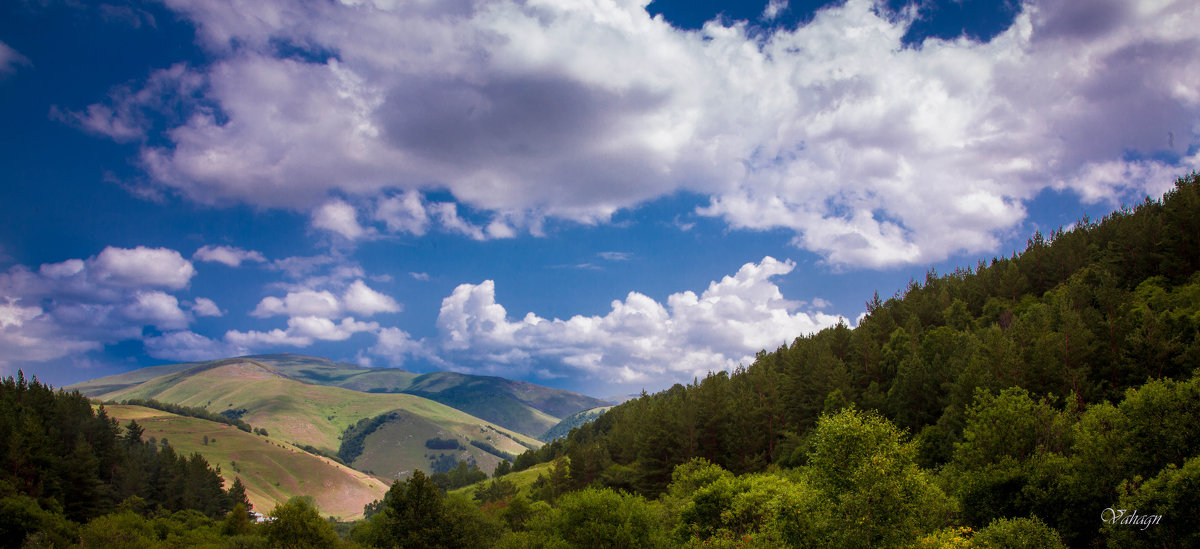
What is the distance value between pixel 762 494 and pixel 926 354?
54.2 meters

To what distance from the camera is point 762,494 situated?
222 ft

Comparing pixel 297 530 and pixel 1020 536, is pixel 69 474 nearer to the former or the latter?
pixel 297 530

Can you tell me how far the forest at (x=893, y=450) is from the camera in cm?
4488

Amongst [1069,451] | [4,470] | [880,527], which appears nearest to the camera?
[880,527]

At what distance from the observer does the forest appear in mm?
44875

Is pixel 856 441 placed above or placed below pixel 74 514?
above

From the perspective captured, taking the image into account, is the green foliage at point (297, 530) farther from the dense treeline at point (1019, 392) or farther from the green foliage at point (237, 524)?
the dense treeline at point (1019, 392)

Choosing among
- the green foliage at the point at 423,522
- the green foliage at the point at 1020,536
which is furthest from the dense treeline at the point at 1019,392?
the green foliage at the point at 423,522

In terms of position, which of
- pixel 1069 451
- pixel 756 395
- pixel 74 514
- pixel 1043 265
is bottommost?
pixel 74 514

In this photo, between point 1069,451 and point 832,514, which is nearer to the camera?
point 832,514

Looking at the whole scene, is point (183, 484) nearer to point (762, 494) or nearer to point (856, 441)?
point (762, 494)

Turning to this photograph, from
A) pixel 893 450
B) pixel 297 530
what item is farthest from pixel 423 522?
pixel 893 450

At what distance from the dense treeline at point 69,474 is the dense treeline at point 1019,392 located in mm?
95524

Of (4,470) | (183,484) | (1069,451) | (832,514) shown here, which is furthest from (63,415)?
(1069,451)
